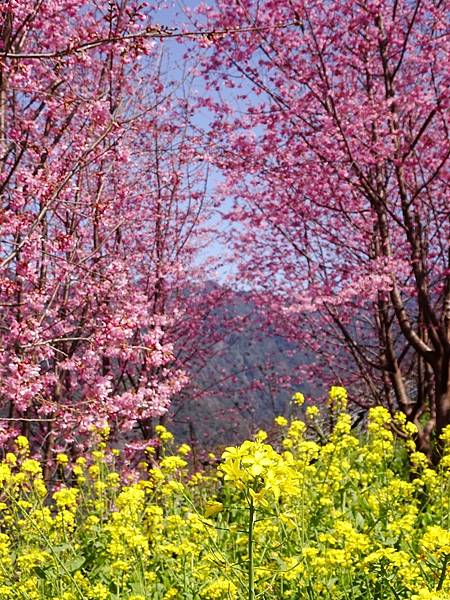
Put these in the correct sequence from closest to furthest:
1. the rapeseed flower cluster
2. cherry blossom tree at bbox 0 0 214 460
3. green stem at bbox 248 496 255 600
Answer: green stem at bbox 248 496 255 600, the rapeseed flower cluster, cherry blossom tree at bbox 0 0 214 460

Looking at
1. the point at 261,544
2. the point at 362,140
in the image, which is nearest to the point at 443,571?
the point at 261,544

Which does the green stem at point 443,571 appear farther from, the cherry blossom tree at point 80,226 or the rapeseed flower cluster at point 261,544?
the cherry blossom tree at point 80,226

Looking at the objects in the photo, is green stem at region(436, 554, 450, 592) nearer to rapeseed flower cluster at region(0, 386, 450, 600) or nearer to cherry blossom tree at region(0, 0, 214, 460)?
rapeseed flower cluster at region(0, 386, 450, 600)

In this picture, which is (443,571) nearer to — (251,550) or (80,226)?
(251,550)

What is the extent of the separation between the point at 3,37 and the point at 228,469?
4.23m

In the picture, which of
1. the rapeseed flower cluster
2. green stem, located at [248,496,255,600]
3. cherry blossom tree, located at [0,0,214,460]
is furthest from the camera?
cherry blossom tree, located at [0,0,214,460]

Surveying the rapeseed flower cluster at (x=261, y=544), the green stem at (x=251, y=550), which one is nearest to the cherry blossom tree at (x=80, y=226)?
the rapeseed flower cluster at (x=261, y=544)

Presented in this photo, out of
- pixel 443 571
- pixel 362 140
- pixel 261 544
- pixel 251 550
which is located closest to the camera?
pixel 251 550

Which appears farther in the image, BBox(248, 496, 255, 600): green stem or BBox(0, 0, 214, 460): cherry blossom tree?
BBox(0, 0, 214, 460): cherry blossom tree

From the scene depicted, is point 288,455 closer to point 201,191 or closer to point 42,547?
point 42,547

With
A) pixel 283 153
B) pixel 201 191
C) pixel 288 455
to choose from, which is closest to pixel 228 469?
pixel 288 455

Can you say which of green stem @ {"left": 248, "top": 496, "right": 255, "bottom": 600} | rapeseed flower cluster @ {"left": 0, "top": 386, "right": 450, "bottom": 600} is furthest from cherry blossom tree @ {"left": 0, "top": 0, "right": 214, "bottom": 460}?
green stem @ {"left": 248, "top": 496, "right": 255, "bottom": 600}

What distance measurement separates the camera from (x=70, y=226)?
7816 millimetres

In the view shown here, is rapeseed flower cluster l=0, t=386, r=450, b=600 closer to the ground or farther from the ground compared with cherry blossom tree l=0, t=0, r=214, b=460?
closer to the ground
